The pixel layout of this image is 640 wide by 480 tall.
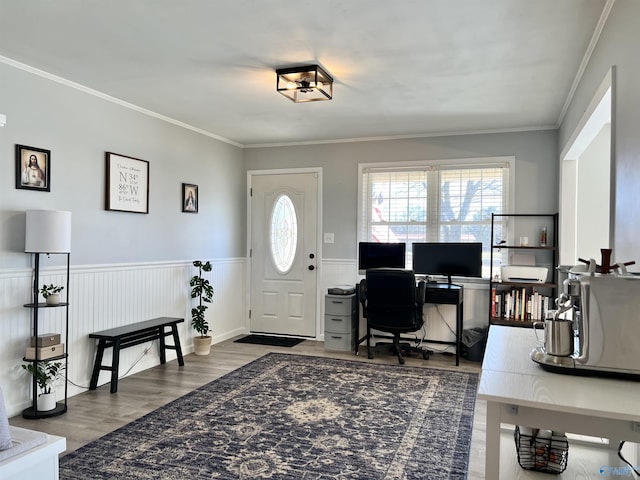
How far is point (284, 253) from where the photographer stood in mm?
5945

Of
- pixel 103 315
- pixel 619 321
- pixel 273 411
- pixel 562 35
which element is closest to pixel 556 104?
pixel 562 35

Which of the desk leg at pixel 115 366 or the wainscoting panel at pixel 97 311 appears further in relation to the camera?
the desk leg at pixel 115 366

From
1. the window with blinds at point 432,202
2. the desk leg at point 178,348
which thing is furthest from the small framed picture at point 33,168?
the window with blinds at point 432,202

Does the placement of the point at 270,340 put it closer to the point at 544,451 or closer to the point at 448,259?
the point at 448,259

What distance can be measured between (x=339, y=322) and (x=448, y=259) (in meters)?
1.35

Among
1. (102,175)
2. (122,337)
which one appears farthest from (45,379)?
(102,175)

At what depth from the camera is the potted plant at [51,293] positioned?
Result: 3.29m

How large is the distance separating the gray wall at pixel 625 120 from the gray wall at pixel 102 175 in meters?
3.60

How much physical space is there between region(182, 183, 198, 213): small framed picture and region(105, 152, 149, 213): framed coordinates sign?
57 centimetres

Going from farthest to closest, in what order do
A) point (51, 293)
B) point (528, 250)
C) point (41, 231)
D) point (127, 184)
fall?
point (528, 250), point (127, 184), point (51, 293), point (41, 231)

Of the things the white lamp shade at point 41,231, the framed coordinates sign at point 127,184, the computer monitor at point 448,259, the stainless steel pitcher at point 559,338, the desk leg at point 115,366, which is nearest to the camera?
the stainless steel pitcher at point 559,338

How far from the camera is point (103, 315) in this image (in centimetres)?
394

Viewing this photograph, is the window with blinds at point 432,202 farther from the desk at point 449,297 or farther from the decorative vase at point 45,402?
the decorative vase at point 45,402

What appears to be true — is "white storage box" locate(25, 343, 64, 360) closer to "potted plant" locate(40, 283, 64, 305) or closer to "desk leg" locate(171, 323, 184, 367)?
"potted plant" locate(40, 283, 64, 305)
